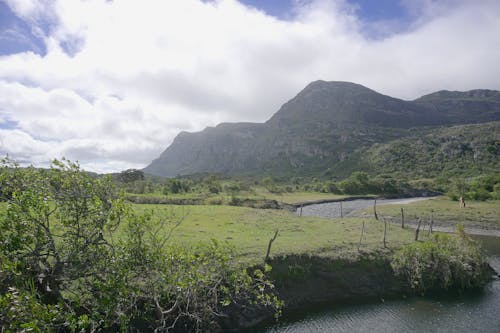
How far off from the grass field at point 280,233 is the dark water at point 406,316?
19.0ft

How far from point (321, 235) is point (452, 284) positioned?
14486 mm

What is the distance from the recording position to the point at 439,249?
1161 inches

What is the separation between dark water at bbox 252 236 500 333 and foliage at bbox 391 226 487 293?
1.37 meters

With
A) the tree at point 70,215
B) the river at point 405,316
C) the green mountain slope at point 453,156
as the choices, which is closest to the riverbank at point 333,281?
the river at point 405,316

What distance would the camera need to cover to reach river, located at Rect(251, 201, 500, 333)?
22.0 meters

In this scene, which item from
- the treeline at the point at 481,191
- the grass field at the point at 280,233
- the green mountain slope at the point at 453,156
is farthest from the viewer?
the green mountain slope at the point at 453,156

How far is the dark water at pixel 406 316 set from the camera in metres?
22.0

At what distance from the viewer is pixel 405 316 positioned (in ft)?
77.8

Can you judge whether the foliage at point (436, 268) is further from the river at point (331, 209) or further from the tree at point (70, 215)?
the river at point (331, 209)

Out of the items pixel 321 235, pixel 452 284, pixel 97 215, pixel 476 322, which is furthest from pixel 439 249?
pixel 97 215

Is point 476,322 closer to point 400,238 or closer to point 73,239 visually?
point 400,238

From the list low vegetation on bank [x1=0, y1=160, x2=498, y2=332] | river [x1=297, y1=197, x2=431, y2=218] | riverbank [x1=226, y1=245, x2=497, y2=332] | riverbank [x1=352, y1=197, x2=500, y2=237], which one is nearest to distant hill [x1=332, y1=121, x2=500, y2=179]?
river [x1=297, y1=197, x2=431, y2=218]

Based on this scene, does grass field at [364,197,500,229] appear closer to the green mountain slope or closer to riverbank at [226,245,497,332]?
riverbank at [226,245,497,332]

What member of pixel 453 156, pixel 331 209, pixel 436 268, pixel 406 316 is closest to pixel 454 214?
pixel 331 209
